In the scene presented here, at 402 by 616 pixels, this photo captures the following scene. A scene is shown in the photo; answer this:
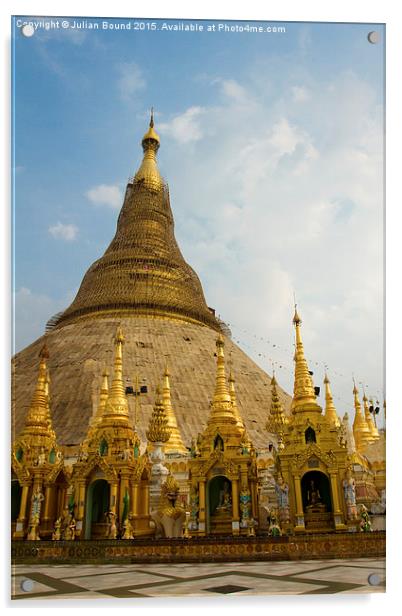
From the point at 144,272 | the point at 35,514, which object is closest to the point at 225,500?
the point at 35,514

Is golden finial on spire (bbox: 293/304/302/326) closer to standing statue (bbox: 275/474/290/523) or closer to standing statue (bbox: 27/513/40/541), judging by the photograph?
standing statue (bbox: 275/474/290/523)

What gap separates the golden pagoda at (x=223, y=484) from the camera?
12398 millimetres

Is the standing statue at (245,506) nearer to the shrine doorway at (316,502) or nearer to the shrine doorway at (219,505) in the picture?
the shrine doorway at (219,505)

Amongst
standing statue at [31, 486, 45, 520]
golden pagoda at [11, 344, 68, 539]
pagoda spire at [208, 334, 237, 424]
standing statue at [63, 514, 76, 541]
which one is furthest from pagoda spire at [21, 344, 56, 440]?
pagoda spire at [208, 334, 237, 424]

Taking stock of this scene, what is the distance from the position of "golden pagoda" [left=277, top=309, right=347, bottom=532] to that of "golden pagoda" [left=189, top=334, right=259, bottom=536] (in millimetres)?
848

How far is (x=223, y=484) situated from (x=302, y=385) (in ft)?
10.2

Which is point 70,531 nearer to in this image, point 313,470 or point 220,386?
point 220,386

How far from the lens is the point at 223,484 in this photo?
13.2 metres

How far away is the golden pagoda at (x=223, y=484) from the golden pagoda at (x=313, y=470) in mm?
848

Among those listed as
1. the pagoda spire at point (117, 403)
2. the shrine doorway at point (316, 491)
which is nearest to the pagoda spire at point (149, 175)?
the pagoda spire at point (117, 403)
